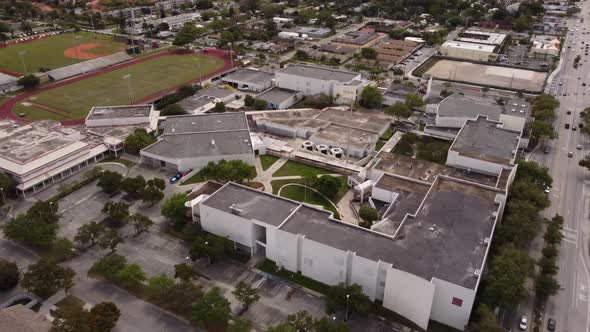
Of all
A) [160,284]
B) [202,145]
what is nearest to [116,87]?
[202,145]

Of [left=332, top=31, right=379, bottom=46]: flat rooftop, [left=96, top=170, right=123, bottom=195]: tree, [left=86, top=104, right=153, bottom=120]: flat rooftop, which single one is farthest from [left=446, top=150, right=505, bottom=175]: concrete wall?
[left=332, top=31, right=379, bottom=46]: flat rooftop

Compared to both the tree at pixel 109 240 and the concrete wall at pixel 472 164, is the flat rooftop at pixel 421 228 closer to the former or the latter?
the concrete wall at pixel 472 164

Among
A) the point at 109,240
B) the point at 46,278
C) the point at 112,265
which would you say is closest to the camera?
the point at 46,278

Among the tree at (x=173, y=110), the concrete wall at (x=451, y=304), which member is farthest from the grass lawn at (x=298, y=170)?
the concrete wall at (x=451, y=304)

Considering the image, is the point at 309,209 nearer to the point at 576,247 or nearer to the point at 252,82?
the point at 576,247

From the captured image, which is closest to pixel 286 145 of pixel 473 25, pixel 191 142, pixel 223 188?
pixel 191 142

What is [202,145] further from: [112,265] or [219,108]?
[112,265]
